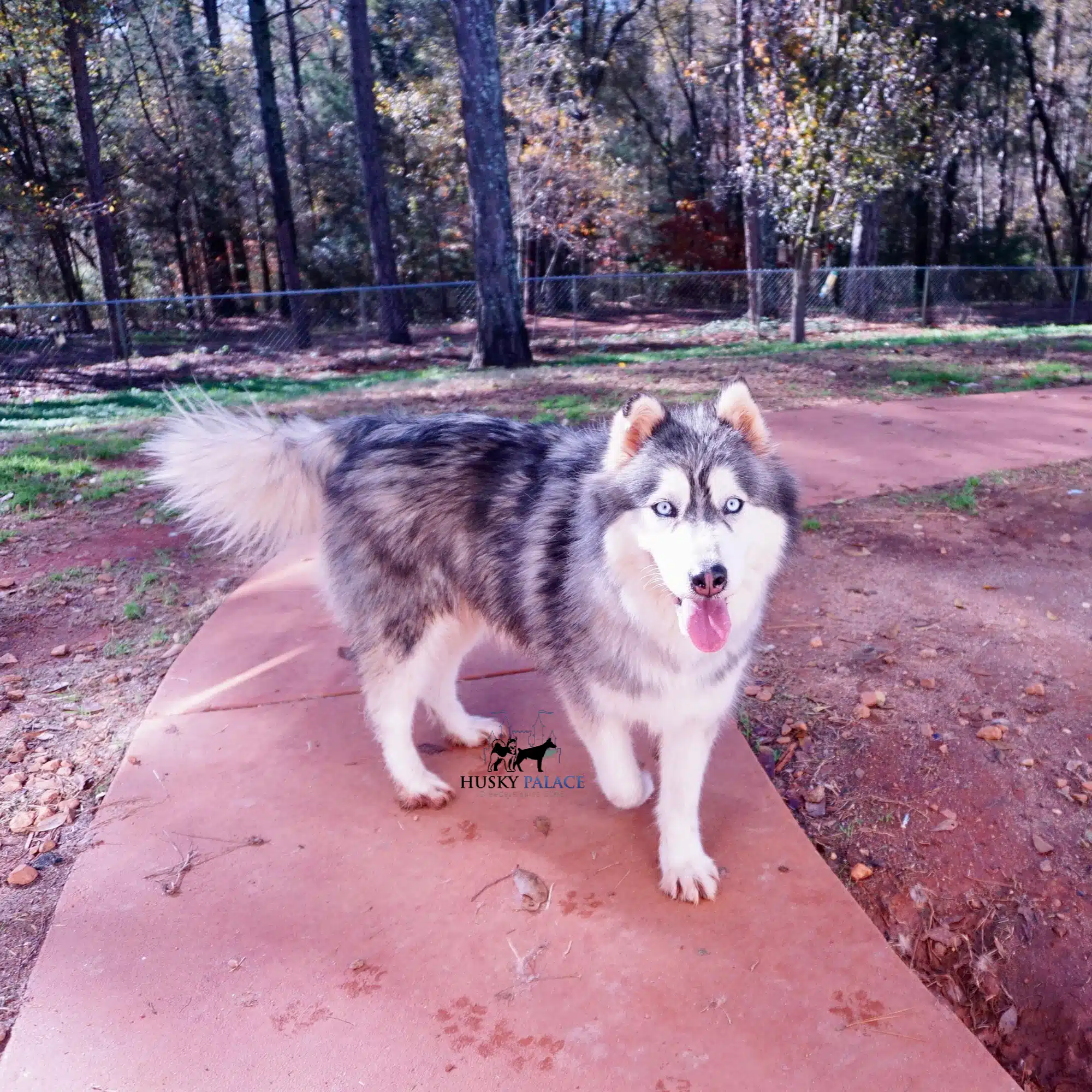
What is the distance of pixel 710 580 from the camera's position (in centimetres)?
208

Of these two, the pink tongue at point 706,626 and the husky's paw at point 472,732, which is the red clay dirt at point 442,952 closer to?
the husky's paw at point 472,732

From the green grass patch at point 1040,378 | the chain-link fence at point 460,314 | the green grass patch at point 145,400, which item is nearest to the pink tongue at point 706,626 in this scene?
the green grass patch at point 145,400

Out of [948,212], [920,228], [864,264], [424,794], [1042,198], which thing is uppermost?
[1042,198]

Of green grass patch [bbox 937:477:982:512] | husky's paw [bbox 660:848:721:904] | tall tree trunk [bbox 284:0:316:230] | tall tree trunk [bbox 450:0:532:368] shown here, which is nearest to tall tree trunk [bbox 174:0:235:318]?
tall tree trunk [bbox 284:0:316:230]

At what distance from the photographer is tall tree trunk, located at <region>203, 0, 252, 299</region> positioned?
2197cm

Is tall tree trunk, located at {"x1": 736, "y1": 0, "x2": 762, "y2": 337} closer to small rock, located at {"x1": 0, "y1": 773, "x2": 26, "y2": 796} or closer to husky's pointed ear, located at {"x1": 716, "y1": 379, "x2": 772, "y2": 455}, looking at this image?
husky's pointed ear, located at {"x1": 716, "y1": 379, "x2": 772, "y2": 455}

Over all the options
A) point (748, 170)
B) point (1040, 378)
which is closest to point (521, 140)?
point (748, 170)

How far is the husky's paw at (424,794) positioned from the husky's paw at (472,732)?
32 centimetres

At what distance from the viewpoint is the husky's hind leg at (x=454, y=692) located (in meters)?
3.12

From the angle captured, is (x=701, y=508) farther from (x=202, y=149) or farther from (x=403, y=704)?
(x=202, y=149)

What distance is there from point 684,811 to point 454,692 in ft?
3.57

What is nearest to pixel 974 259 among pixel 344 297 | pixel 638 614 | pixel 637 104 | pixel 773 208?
pixel 637 104

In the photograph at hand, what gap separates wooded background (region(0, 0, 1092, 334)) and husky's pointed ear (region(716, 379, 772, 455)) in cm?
938

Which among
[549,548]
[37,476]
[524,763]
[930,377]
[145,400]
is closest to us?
[549,548]
